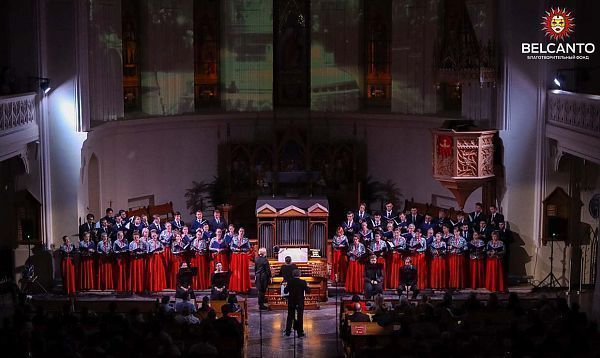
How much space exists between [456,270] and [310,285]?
3.58 meters

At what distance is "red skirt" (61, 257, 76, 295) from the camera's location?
23766 mm

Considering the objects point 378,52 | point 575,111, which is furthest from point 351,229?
point 378,52

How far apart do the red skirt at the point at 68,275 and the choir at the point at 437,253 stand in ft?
20.6

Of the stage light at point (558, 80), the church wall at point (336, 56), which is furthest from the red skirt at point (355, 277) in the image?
the church wall at point (336, 56)

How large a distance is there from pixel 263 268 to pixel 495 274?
5.63 metres

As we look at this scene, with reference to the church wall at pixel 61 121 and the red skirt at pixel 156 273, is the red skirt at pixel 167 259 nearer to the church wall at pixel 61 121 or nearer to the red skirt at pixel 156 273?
the red skirt at pixel 156 273

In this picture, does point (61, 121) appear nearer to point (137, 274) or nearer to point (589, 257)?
point (137, 274)

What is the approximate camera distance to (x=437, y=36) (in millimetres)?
28359

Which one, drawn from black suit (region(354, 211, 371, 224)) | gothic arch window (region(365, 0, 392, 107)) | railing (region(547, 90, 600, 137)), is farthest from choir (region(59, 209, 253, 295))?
gothic arch window (region(365, 0, 392, 107))

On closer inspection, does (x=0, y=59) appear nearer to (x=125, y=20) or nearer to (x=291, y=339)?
(x=125, y=20)

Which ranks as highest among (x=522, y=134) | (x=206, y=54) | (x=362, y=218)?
(x=206, y=54)

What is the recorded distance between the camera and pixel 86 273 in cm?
2397

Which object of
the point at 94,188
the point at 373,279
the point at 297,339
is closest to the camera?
the point at 297,339

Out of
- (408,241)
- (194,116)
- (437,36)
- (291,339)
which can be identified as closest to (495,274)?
(408,241)
